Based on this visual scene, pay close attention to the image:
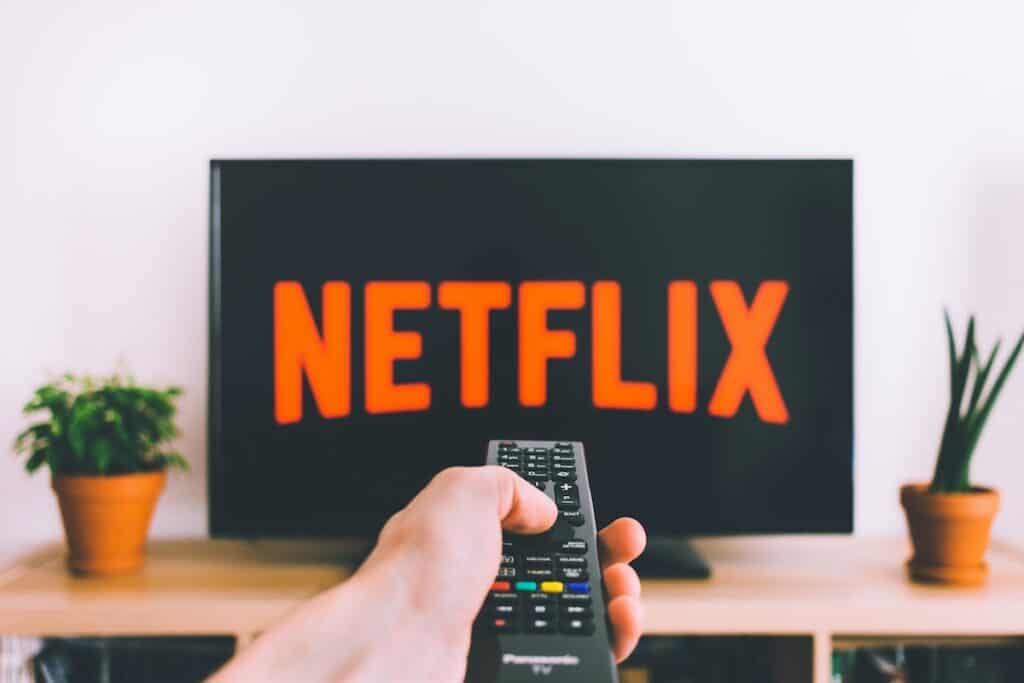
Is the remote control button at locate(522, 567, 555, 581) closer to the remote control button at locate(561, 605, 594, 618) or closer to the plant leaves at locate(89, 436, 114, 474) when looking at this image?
the remote control button at locate(561, 605, 594, 618)

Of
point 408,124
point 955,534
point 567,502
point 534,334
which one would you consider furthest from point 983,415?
point 408,124

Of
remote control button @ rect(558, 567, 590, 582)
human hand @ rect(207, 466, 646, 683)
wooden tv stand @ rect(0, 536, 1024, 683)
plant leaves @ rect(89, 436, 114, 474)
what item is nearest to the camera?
human hand @ rect(207, 466, 646, 683)

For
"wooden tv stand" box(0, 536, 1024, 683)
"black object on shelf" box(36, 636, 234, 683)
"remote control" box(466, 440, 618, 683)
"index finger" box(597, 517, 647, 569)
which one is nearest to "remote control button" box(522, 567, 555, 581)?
"remote control" box(466, 440, 618, 683)

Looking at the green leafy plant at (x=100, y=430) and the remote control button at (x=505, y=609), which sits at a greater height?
the green leafy plant at (x=100, y=430)

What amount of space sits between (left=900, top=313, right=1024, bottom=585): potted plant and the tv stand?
30 cm

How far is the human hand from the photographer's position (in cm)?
54

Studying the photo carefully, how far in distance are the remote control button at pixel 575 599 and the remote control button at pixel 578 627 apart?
14 mm

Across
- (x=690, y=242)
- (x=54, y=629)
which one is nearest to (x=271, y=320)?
(x=54, y=629)

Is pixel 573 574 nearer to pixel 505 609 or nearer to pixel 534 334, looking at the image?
pixel 505 609

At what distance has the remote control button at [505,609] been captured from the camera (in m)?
0.63

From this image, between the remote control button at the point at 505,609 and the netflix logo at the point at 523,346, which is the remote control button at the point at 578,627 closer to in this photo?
the remote control button at the point at 505,609

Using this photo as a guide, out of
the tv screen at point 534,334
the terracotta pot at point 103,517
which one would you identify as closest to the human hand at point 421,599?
the tv screen at point 534,334

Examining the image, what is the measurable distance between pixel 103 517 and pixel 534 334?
2.16 ft

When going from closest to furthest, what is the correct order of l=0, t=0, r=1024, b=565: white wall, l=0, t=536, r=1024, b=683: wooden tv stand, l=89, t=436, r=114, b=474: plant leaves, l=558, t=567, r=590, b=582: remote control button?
l=558, t=567, r=590, b=582: remote control button → l=0, t=536, r=1024, b=683: wooden tv stand → l=89, t=436, r=114, b=474: plant leaves → l=0, t=0, r=1024, b=565: white wall
